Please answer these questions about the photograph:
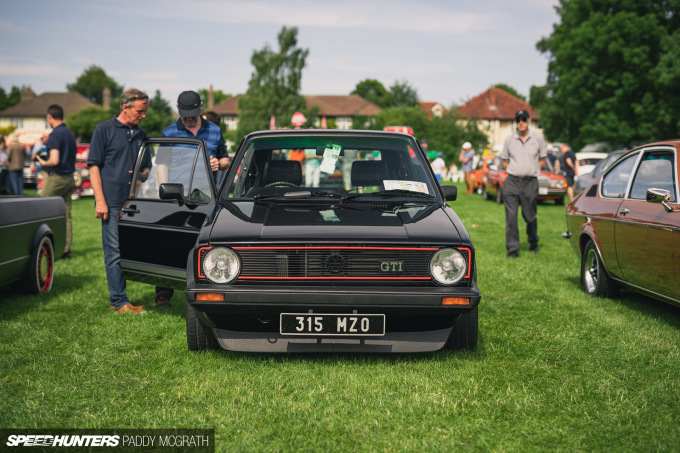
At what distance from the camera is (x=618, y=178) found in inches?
274

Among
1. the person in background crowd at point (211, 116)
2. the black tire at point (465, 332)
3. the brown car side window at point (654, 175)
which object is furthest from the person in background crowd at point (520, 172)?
the black tire at point (465, 332)

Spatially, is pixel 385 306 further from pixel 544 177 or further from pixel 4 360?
pixel 544 177

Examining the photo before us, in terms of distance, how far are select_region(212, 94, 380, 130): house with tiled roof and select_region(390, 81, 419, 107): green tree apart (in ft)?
11.7

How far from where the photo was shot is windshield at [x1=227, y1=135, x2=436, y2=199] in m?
5.32

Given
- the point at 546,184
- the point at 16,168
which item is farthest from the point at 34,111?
the point at 546,184

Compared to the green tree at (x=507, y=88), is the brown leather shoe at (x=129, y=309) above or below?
below

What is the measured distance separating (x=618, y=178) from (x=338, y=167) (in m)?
3.16

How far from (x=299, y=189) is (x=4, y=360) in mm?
2430

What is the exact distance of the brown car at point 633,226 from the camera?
559 centimetres

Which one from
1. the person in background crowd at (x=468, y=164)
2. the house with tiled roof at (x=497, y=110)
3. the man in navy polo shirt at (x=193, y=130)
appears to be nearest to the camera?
the man in navy polo shirt at (x=193, y=130)

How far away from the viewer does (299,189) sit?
528cm

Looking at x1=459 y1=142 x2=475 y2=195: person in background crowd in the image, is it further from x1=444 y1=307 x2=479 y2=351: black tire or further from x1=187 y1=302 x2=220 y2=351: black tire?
x1=187 y1=302 x2=220 y2=351: black tire

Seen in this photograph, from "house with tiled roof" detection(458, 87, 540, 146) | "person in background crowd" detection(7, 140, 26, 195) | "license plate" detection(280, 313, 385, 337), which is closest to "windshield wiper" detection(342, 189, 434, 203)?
"license plate" detection(280, 313, 385, 337)

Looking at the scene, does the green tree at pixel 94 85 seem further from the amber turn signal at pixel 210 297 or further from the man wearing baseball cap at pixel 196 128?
the amber turn signal at pixel 210 297
